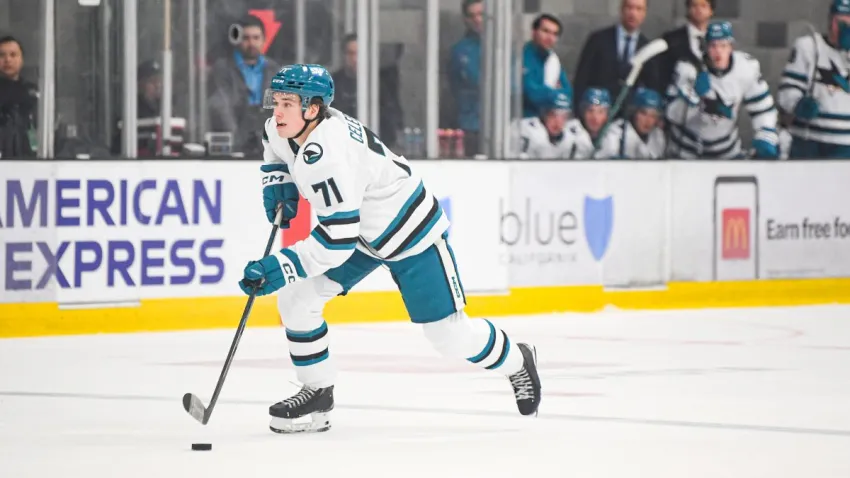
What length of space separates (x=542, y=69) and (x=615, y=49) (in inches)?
21.6

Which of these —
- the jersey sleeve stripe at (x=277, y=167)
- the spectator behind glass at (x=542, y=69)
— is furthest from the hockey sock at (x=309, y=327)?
the spectator behind glass at (x=542, y=69)

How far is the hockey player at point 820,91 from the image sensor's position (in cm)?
1104

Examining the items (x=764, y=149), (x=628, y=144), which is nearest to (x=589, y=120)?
(x=628, y=144)

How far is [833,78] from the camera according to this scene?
36.5 feet

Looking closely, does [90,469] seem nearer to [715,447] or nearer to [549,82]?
[715,447]

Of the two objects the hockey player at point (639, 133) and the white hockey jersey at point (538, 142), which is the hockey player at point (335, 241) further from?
the hockey player at point (639, 133)

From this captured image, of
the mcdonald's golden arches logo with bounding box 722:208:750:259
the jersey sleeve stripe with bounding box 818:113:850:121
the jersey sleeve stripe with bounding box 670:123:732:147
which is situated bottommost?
the mcdonald's golden arches logo with bounding box 722:208:750:259

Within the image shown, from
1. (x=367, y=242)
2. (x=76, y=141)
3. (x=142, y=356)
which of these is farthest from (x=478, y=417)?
(x=76, y=141)

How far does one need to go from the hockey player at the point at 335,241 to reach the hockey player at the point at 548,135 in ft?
14.8

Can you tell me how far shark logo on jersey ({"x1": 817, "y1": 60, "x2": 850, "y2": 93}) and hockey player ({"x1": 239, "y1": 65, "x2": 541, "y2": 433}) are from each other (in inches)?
239

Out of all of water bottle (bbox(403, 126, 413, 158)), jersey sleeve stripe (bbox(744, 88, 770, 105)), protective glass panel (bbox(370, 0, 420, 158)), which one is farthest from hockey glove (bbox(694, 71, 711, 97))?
water bottle (bbox(403, 126, 413, 158))

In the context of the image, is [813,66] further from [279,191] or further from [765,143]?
[279,191]

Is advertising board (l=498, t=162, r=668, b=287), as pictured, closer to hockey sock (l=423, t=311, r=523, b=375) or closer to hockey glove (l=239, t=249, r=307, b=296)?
hockey sock (l=423, t=311, r=523, b=375)

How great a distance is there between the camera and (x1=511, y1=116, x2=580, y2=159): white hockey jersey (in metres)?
10.0
